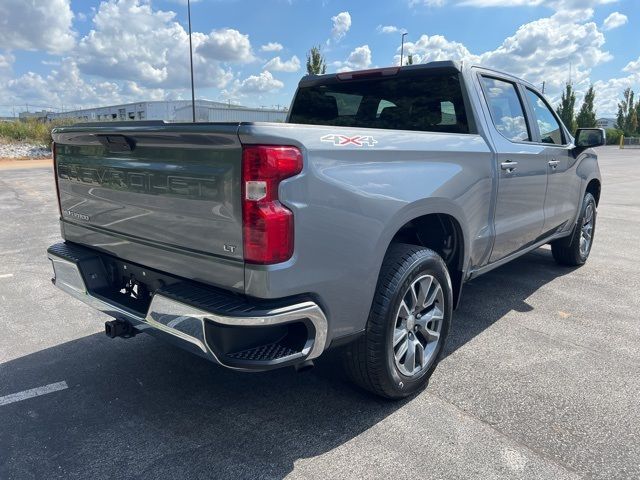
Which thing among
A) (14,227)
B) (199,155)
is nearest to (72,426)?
(199,155)

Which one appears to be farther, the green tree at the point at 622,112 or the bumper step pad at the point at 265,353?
the green tree at the point at 622,112

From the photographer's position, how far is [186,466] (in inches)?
94.7

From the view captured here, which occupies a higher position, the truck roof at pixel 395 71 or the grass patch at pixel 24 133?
the truck roof at pixel 395 71

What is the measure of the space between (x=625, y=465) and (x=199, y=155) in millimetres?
2433

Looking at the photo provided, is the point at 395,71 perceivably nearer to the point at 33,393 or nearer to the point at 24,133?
the point at 33,393

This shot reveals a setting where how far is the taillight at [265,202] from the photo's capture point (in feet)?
6.84

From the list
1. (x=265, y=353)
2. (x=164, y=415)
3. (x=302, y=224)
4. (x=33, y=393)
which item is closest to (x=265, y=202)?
(x=302, y=224)

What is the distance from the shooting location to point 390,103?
3988 mm

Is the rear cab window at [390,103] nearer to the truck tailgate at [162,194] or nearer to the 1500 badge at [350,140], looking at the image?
the 1500 badge at [350,140]

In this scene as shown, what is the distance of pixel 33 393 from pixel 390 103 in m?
3.15

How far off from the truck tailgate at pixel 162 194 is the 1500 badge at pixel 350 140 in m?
0.43

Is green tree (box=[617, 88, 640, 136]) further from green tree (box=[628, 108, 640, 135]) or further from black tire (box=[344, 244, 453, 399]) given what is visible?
black tire (box=[344, 244, 453, 399])

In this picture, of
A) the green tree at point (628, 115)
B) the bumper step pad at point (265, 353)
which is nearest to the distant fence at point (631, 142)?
the green tree at point (628, 115)

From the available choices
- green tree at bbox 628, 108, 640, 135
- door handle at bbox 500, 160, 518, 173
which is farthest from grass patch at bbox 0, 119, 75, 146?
green tree at bbox 628, 108, 640, 135
